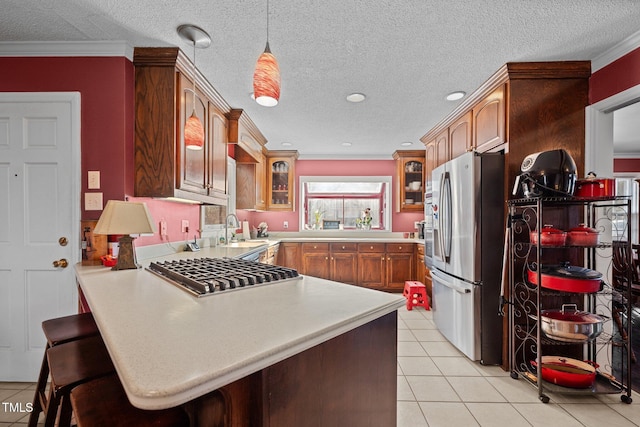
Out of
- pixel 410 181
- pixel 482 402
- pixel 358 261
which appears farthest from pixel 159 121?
pixel 410 181

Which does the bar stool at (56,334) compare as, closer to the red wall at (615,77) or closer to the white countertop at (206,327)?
the white countertop at (206,327)

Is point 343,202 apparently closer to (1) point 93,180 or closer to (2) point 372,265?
(2) point 372,265

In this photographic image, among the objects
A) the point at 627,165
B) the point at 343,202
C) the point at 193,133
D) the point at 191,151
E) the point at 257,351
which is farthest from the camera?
the point at 343,202

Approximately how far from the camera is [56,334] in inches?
52.5

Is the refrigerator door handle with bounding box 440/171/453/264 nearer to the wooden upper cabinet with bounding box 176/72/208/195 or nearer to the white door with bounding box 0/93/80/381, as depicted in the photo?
the wooden upper cabinet with bounding box 176/72/208/195

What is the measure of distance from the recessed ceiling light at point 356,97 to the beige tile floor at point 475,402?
2316mm

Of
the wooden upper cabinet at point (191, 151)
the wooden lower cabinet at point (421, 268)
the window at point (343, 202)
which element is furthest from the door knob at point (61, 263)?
the wooden lower cabinet at point (421, 268)

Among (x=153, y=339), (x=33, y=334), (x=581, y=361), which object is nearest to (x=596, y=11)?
(x=581, y=361)

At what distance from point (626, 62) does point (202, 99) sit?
305 centimetres

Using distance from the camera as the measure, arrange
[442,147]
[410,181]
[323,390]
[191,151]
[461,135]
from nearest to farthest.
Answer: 1. [323,390]
2. [191,151]
3. [461,135]
4. [442,147]
5. [410,181]

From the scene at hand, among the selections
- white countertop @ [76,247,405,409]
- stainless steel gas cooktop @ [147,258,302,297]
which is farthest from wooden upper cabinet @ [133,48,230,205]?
white countertop @ [76,247,405,409]

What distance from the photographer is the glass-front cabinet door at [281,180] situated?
201 inches

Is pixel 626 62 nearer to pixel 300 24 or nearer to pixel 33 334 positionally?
pixel 300 24

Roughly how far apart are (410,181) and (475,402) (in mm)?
3649
